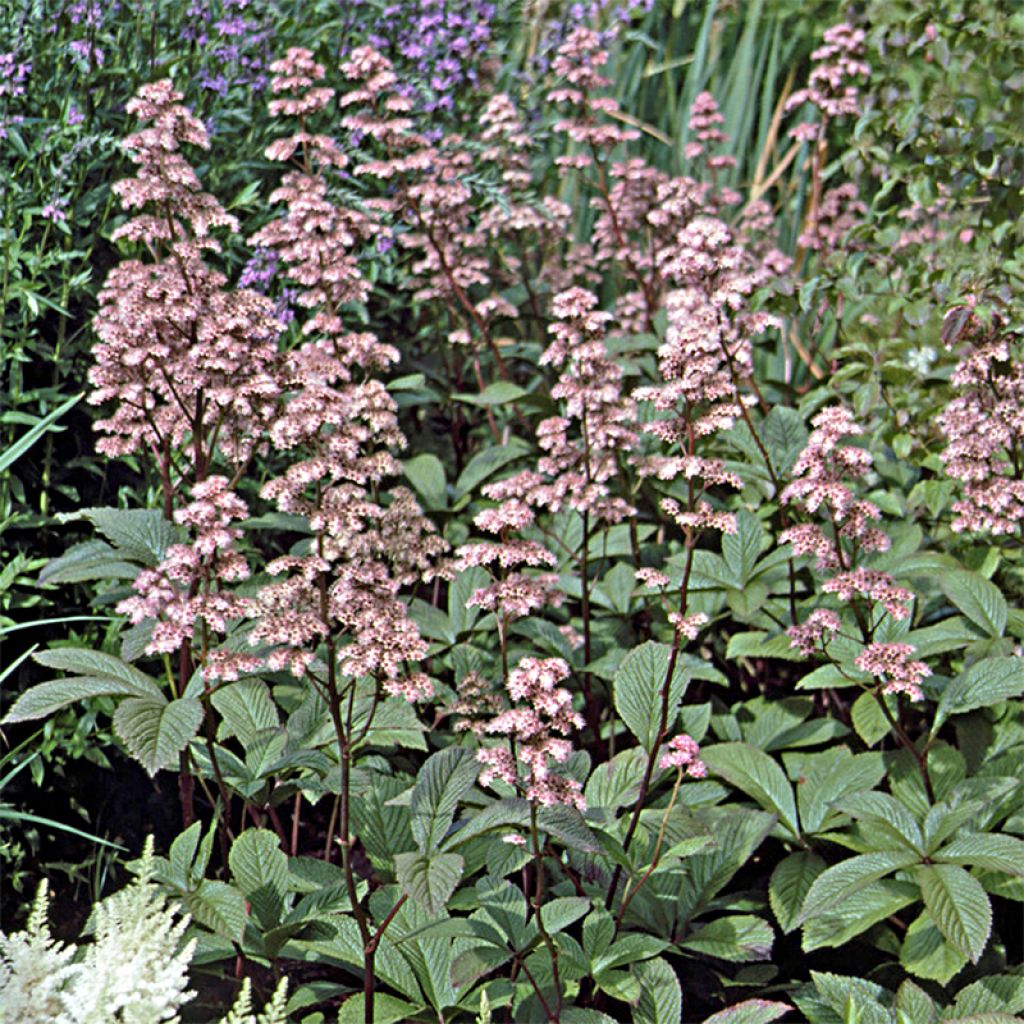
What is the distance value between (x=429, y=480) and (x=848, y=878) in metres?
1.34

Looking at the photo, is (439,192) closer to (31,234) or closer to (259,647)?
(31,234)

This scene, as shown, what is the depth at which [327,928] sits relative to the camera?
1.98 m

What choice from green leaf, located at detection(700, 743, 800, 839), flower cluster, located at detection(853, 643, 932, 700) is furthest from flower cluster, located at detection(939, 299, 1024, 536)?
green leaf, located at detection(700, 743, 800, 839)

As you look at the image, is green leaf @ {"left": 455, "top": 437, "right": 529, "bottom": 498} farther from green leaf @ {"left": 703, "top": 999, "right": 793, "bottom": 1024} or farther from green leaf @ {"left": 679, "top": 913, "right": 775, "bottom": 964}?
green leaf @ {"left": 703, "top": 999, "right": 793, "bottom": 1024}

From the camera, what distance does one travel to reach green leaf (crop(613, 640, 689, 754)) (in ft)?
7.00

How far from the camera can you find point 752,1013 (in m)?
1.83

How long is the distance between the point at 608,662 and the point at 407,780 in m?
0.46

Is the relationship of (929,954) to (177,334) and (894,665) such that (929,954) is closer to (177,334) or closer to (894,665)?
(894,665)

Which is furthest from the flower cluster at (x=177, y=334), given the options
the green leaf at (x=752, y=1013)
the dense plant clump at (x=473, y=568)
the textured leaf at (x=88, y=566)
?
the green leaf at (x=752, y=1013)

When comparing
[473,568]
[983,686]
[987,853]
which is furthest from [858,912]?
[473,568]

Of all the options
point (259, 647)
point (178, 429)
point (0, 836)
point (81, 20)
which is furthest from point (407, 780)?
point (81, 20)

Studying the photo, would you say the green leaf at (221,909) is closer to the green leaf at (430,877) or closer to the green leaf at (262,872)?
the green leaf at (262,872)

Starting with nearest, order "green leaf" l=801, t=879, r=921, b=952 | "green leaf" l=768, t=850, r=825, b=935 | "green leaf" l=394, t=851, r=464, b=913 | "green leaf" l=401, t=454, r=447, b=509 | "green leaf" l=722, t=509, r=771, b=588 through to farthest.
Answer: "green leaf" l=394, t=851, r=464, b=913 < "green leaf" l=801, t=879, r=921, b=952 < "green leaf" l=768, t=850, r=825, b=935 < "green leaf" l=722, t=509, r=771, b=588 < "green leaf" l=401, t=454, r=447, b=509

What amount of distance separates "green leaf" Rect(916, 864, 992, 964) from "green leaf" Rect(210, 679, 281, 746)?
1047 mm
